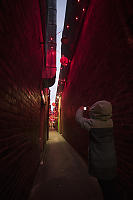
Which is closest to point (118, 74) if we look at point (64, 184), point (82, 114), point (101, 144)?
point (82, 114)

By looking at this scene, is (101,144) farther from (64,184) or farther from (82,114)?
(64,184)

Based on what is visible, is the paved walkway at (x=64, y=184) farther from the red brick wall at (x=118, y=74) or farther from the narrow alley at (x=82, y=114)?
the red brick wall at (x=118, y=74)

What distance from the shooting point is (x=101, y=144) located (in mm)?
1453

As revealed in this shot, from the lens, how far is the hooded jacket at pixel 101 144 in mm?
1395

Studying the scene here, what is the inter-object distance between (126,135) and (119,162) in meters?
0.66

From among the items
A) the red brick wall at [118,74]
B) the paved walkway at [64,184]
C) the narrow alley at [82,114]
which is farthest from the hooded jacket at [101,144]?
the paved walkway at [64,184]

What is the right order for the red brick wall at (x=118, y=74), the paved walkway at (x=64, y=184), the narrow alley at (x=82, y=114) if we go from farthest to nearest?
the paved walkway at (x=64, y=184)
the red brick wall at (x=118, y=74)
the narrow alley at (x=82, y=114)

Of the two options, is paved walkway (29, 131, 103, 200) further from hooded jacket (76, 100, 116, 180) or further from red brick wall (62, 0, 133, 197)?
hooded jacket (76, 100, 116, 180)

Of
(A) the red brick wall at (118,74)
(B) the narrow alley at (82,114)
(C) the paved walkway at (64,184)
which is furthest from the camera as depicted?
(C) the paved walkway at (64,184)

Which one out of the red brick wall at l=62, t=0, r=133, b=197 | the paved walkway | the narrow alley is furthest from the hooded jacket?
the paved walkway

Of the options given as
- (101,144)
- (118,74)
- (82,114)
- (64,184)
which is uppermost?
(118,74)

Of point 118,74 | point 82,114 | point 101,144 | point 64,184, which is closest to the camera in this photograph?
point 101,144

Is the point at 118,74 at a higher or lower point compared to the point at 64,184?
higher

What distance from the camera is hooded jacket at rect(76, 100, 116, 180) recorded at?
1.40 m
